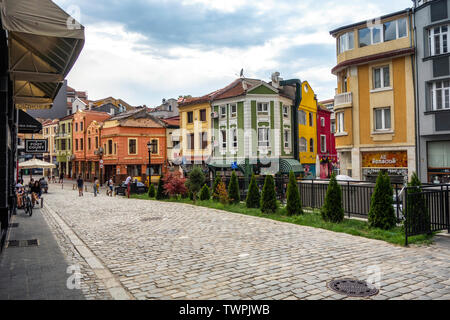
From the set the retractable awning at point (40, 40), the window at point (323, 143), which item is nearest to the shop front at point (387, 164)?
the window at point (323, 143)

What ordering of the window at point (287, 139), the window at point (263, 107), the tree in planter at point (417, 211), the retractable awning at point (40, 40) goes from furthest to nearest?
the window at point (287, 139) < the window at point (263, 107) < the tree in planter at point (417, 211) < the retractable awning at point (40, 40)

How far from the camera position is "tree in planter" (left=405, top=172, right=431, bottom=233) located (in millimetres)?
8508

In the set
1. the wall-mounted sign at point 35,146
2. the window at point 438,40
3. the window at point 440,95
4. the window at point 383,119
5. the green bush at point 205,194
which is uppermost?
the window at point 438,40

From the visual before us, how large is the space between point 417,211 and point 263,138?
24982 millimetres

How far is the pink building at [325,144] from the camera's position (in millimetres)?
40031

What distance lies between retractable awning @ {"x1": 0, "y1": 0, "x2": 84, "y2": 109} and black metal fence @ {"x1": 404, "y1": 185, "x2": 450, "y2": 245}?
8.39 metres

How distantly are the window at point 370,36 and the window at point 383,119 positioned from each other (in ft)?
15.1

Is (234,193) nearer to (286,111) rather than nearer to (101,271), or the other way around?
(101,271)

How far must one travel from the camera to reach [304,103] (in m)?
37.0

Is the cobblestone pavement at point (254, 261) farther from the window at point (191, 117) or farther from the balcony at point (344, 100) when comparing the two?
the window at point (191, 117)

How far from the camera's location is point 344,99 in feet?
79.9

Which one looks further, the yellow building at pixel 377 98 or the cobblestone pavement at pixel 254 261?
the yellow building at pixel 377 98
